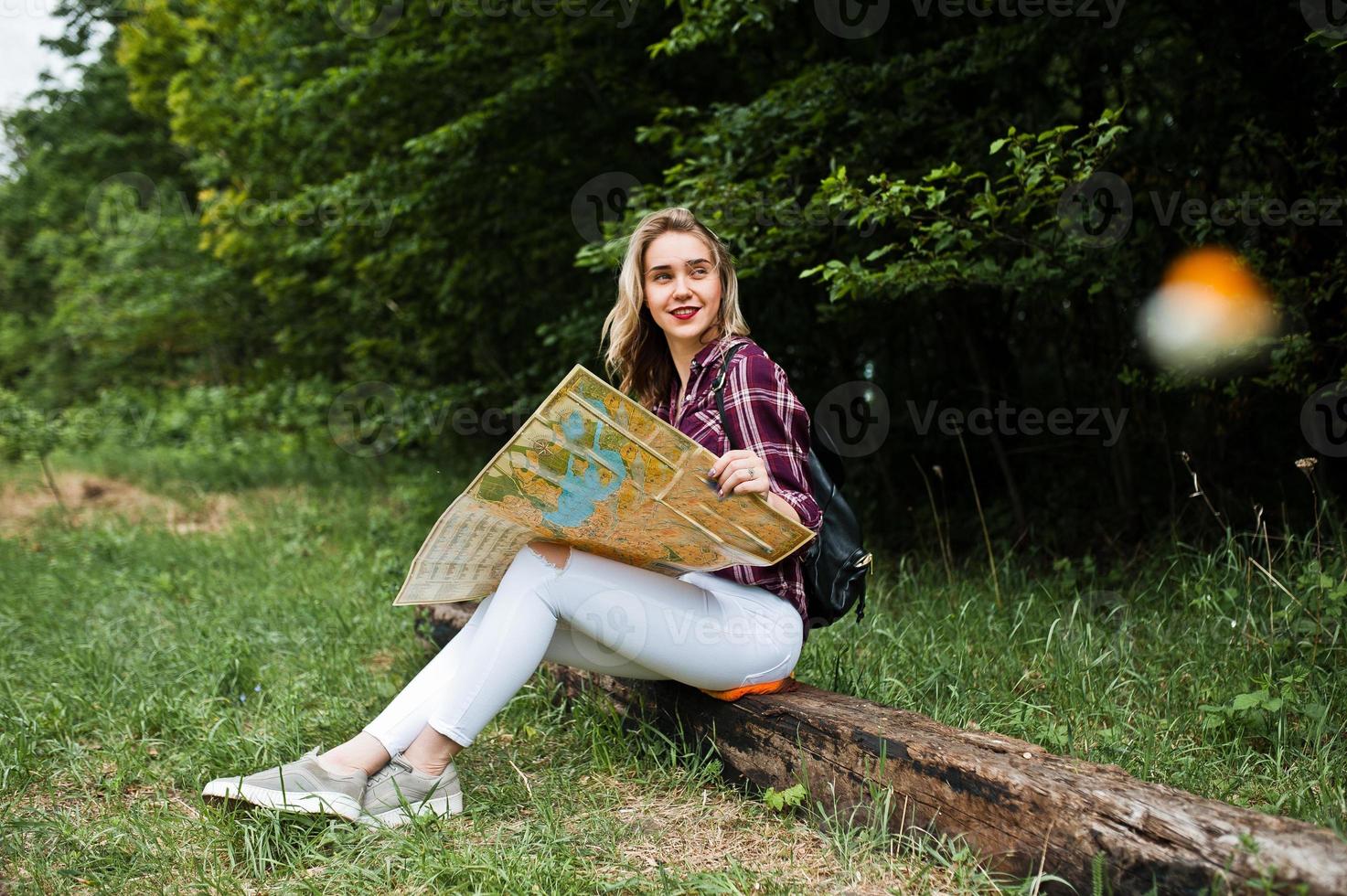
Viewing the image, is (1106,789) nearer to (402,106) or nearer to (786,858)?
(786,858)

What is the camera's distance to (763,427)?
2168mm

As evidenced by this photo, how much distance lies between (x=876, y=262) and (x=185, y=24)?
381 inches

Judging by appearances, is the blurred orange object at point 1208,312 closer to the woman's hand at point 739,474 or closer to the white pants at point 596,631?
the white pants at point 596,631

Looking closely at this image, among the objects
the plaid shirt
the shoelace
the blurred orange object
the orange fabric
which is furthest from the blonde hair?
the blurred orange object

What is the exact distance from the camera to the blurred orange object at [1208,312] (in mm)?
3551

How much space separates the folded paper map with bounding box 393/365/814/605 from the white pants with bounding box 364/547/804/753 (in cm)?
6

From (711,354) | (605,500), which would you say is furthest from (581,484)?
(711,354)

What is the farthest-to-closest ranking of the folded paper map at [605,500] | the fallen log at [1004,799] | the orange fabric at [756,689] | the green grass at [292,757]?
the orange fabric at [756,689] → the green grass at [292,757] → the folded paper map at [605,500] → the fallen log at [1004,799]

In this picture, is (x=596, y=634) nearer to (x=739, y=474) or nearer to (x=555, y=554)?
(x=555, y=554)

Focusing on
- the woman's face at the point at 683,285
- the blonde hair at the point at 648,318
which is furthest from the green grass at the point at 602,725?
the woman's face at the point at 683,285

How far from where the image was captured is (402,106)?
6320mm

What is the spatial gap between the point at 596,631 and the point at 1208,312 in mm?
2863

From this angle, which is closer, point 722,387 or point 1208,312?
point 722,387

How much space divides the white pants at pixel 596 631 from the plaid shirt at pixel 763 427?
0.07 metres
